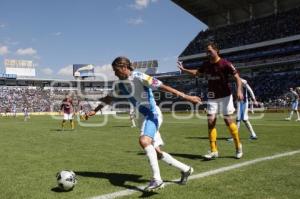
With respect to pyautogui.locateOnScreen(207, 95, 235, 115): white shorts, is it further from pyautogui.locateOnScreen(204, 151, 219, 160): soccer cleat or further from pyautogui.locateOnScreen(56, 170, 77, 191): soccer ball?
pyautogui.locateOnScreen(56, 170, 77, 191): soccer ball

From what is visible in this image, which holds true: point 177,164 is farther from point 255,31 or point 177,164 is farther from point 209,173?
point 255,31

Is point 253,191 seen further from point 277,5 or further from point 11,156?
point 277,5

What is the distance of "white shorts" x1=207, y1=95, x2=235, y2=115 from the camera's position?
886cm

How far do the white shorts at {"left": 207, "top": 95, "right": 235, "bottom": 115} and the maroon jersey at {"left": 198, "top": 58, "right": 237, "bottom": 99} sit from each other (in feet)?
0.30

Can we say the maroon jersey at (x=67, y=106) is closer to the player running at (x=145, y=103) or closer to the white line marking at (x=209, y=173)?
the white line marking at (x=209, y=173)

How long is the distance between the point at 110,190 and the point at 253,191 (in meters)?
2.05

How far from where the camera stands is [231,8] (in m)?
74.3

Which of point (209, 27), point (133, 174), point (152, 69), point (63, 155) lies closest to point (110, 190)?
point (133, 174)

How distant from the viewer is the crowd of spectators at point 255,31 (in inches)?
2513

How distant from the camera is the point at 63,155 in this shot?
32.6 ft

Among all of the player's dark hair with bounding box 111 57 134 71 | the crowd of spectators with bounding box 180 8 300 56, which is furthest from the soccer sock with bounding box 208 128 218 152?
the crowd of spectators with bounding box 180 8 300 56

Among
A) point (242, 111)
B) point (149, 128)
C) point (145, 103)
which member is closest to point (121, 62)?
point (145, 103)

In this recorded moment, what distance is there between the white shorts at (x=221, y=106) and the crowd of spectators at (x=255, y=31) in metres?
55.1

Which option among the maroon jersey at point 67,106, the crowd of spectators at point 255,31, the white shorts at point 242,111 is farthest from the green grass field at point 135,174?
the crowd of spectators at point 255,31
